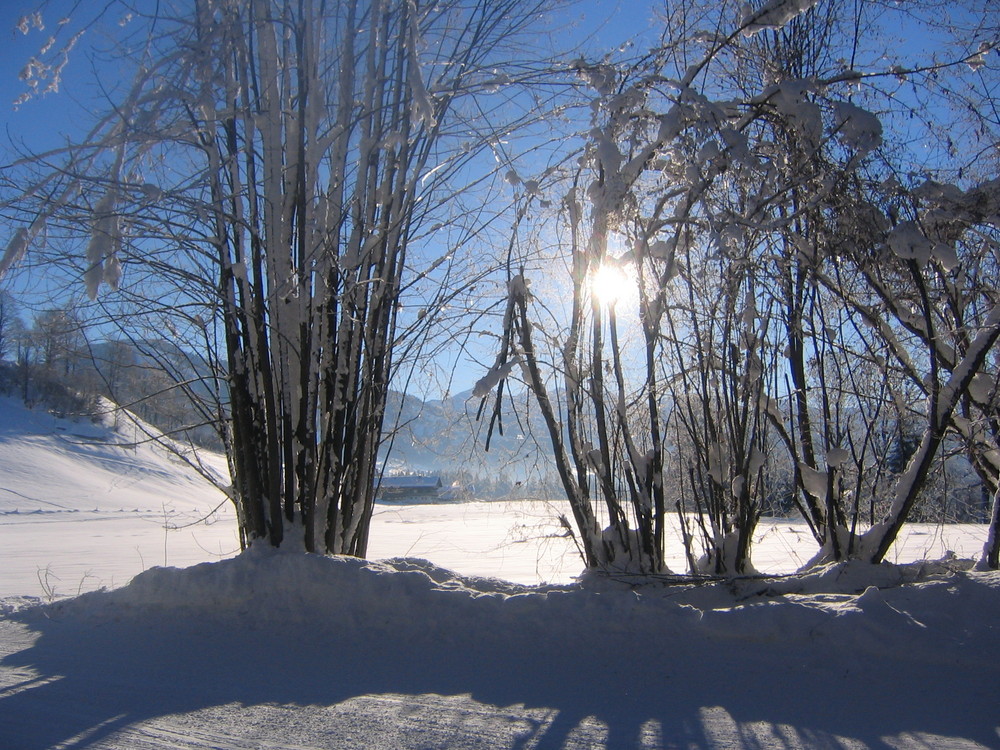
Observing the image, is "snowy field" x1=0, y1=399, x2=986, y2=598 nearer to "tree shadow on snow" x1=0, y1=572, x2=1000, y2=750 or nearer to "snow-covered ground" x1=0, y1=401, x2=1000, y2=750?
"snow-covered ground" x1=0, y1=401, x2=1000, y2=750

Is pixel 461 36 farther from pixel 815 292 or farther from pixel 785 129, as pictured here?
pixel 815 292

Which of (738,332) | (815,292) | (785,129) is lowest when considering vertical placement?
(738,332)

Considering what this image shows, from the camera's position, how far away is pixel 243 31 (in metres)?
4.58

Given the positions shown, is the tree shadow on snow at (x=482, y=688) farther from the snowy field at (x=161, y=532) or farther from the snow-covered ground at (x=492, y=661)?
the snowy field at (x=161, y=532)

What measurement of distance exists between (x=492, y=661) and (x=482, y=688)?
10.0 inches

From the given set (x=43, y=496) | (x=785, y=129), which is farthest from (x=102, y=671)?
(x=43, y=496)

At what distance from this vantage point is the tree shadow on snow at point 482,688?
2.37 meters

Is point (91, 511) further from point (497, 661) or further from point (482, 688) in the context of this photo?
point (482, 688)

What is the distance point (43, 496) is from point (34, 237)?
4059 centimetres

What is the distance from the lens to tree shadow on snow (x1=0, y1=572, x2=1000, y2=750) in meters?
2.37

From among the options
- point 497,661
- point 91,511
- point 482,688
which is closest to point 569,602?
point 497,661

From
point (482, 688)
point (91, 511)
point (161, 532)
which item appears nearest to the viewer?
point (482, 688)

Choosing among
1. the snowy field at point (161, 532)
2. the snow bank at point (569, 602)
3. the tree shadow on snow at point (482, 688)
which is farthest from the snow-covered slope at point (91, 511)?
the tree shadow on snow at point (482, 688)

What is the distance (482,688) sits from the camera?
9.16 ft
